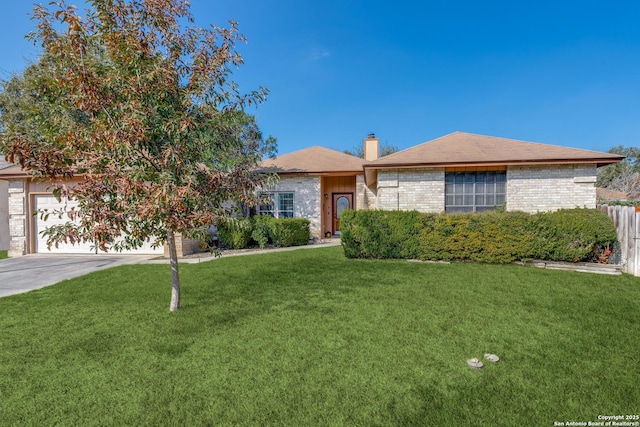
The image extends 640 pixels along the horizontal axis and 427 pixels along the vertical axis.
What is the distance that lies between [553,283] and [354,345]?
17.3ft

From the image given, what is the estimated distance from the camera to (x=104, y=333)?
13.1 ft

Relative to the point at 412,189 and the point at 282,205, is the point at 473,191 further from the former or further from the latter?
the point at 282,205

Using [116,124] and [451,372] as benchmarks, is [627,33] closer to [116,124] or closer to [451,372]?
[451,372]

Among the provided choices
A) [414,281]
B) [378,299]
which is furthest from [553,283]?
[378,299]

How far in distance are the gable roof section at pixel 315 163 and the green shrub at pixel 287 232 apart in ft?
9.47

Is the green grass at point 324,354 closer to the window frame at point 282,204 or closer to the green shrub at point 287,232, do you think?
the green shrub at point 287,232

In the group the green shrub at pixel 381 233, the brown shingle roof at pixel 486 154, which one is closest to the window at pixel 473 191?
the brown shingle roof at pixel 486 154

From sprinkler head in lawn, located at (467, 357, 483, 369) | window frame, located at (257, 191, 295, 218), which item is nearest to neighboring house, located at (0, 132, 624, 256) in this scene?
window frame, located at (257, 191, 295, 218)

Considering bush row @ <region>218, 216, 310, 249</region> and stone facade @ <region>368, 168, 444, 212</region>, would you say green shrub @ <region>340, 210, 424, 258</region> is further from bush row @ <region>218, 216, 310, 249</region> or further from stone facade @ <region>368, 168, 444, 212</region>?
bush row @ <region>218, 216, 310, 249</region>

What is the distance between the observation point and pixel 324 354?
3.31 meters

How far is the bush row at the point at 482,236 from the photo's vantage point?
7.52 m

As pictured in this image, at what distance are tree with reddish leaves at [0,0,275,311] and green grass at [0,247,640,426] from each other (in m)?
1.41

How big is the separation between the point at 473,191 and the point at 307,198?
7.34 metres

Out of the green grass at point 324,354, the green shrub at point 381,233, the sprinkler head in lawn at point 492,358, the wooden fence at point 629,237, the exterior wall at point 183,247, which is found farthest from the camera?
the exterior wall at point 183,247
